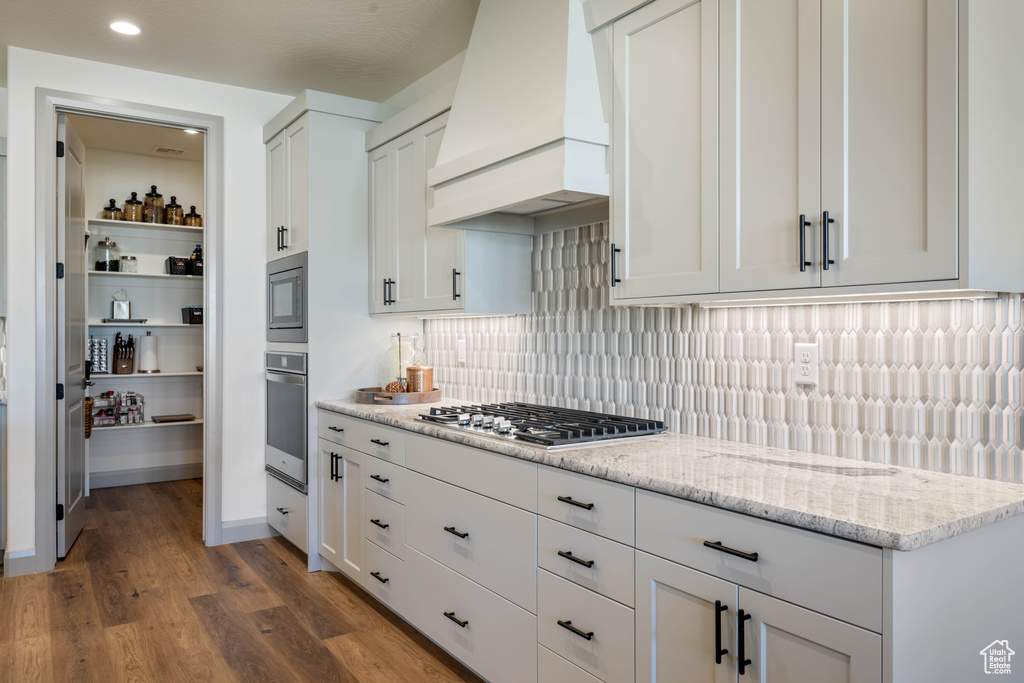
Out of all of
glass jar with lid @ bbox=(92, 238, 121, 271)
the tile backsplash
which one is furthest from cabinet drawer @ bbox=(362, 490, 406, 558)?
glass jar with lid @ bbox=(92, 238, 121, 271)

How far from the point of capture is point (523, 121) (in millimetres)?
2393

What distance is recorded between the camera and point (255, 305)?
13.3ft

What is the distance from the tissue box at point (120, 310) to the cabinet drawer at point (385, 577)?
351cm

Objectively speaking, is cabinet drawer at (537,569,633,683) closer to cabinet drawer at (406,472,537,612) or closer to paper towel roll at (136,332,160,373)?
cabinet drawer at (406,472,537,612)

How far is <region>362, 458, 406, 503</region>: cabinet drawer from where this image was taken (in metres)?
2.76

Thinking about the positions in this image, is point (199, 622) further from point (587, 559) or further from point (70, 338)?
point (587, 559)

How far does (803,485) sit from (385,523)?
181 centimetres

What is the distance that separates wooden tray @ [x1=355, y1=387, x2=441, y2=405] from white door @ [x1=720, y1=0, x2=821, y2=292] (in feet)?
6.28

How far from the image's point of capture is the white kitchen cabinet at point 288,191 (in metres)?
3.58

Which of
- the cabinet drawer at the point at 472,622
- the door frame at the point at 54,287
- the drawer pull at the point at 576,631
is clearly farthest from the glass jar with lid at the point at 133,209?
the drawer pull at the point at 576,631

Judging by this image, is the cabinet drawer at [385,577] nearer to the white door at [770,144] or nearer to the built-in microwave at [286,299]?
the built-in microwave at [286,299]

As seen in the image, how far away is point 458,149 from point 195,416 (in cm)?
410

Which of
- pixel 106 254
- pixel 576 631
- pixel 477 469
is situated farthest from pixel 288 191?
pixel 576 631

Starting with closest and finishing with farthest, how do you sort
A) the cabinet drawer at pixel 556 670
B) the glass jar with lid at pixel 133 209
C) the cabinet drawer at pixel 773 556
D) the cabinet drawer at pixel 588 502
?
the cabinet drawer at pixel 773 556 < the cabinet drawer at pixel 588 502 < the cabinet drawer at pixel 556 670 < the glass jar with lid at pixel 133 209
